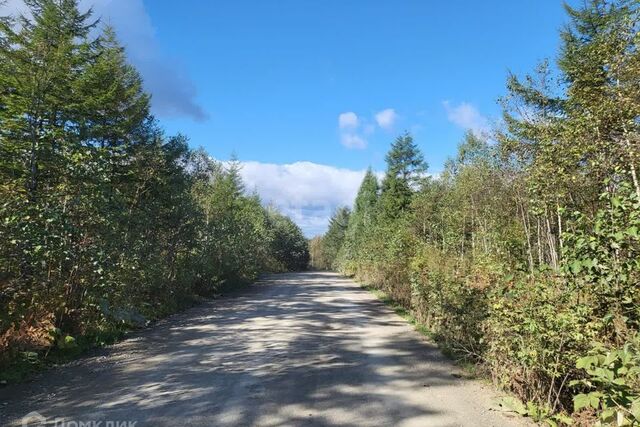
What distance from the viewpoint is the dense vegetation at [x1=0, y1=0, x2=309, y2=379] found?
7.58 metres

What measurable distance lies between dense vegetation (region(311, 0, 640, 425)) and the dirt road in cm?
77

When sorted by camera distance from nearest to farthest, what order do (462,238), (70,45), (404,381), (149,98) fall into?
(404,381), (462,238), (70,45), (149,98)

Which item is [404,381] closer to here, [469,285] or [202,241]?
[469,285]

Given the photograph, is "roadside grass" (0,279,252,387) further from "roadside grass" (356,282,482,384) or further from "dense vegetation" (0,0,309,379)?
"roadside grass" (356,282,482,384)

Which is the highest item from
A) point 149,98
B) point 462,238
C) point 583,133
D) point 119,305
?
point 149,98

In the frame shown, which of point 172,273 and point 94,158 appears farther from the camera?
point 172,273

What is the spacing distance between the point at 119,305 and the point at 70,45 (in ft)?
35.6

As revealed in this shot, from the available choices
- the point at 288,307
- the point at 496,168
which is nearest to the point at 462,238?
the point at 496,168

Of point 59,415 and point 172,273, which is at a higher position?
point 172,273

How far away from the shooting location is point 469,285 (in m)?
7.37

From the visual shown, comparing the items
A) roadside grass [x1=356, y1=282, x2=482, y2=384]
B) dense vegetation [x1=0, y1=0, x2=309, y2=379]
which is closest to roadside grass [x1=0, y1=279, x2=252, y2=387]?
dense vegetation [x1=0, y1=0, x2=309, y2=379]

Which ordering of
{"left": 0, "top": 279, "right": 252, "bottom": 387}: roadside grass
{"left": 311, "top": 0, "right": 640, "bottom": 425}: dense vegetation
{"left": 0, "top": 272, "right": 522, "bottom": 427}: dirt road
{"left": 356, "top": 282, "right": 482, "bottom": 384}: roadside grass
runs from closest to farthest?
{"left": 311, "top": 0, "right": 640, "bottom": 425}: dense vegetation < {"left": 0, "top": 272, "right": 522, "bottom": 427}: dirt road < {"left": 0, "top": 279, "right": 252, "bottom": 387}: roadside grass < {"left": 356, "top": 282, "right": 482, "bottom": 384}: roadside grass

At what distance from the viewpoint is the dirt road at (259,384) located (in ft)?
15.4

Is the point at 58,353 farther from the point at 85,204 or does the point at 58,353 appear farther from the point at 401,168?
the point at 401,168
